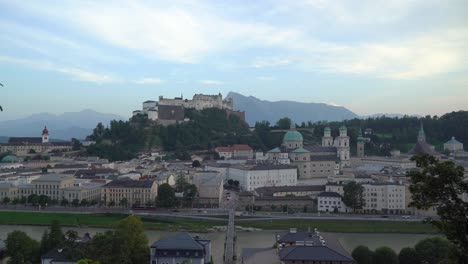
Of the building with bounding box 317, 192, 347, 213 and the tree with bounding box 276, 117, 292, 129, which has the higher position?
the tree with bounding box 276, 117, 292, 129

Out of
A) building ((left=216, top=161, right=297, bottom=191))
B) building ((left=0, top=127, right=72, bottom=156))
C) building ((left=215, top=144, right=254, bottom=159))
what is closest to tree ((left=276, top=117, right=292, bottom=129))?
building ((left=215, top=144, right=254, bottom=159))

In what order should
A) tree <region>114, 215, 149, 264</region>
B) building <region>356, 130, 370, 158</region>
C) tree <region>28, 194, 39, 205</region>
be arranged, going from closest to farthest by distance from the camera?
tree <region>114, 215, 149, 264</region>, tree <region>28, 194, 39, 205</region>, building <region>356, 130, 370, 158</region>

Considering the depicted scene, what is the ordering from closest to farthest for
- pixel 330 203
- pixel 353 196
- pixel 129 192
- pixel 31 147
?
1. pixel 353 196
2. pixel 330 203
3. pixel 129 192
4. pixel 31 147

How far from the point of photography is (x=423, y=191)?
4043 millimetres

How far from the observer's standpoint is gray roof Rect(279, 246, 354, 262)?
10216 millimetres

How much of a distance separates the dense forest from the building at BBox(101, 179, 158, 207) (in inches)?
490

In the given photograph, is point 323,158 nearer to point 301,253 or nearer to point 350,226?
point 350,226

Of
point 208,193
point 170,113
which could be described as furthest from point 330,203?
point 170,113

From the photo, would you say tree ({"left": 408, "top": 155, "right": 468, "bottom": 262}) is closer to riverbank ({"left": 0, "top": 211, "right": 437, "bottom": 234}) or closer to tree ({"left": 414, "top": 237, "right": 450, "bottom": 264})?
tree ({"left": 414, "top": 237, "right": 450, "bottom": 264})

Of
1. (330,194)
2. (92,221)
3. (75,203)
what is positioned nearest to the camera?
(92,221)

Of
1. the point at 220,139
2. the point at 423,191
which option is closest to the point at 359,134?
the point at 220,139

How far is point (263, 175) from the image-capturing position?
90.8ft

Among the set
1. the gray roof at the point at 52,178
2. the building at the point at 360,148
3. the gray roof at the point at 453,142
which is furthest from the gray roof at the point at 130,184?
the gray roof at the point at 453,142

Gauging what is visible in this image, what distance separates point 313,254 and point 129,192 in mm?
14839
